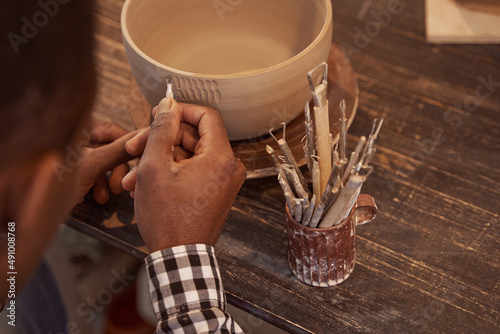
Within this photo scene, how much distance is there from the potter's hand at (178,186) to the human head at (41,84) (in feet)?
0.83

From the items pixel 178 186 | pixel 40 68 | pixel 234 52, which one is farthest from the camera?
pixel 234 52

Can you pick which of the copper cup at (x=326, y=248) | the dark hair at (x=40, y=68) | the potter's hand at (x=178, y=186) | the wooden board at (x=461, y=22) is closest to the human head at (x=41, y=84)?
the dark hair at (x=40, y=68)

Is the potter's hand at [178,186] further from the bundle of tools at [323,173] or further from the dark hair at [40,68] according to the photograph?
the dark hair at [40,68]

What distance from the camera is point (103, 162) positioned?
818mm

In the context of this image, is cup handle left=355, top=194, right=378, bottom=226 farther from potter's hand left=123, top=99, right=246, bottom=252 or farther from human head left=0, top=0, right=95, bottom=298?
human head left=0, top=0, right=95, bottom=298

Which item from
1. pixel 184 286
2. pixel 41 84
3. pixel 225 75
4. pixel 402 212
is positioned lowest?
pixel 402 212

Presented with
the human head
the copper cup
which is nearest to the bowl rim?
the copper cup

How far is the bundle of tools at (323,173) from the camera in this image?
598 mm

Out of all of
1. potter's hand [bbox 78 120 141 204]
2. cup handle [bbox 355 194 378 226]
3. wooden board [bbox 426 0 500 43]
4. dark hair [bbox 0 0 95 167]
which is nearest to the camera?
dark hair [bbox 0 0 95 167]

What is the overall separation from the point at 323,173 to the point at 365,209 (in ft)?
0.33

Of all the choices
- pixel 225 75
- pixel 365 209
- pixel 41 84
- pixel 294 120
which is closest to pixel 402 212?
pixel 365 209

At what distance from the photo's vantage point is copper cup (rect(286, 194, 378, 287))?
26.7 inches

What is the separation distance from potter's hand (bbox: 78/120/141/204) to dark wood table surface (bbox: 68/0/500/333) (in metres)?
0.03

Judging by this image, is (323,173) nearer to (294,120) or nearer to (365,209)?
(365,209)
